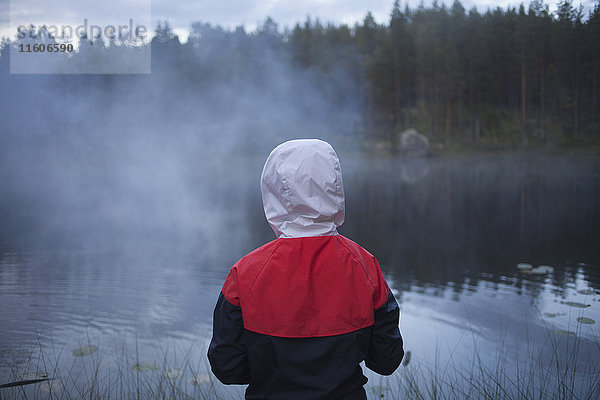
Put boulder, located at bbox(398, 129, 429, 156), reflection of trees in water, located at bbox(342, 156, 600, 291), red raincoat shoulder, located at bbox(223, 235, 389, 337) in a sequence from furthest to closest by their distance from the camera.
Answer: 1. boulder, located at bbox(398, 129, 429, 156)
2. reflection of trees in water, located at bbox(342, 156, 600, 291)
3. red raincoat shoulder, located at bbox(223, 235, 389, 337)

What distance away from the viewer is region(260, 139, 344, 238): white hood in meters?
1.16

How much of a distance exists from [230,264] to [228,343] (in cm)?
386

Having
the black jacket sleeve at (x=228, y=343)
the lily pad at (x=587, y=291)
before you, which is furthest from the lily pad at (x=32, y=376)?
the lily pad at (x=587, y=291)

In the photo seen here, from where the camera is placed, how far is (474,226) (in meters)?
7.08

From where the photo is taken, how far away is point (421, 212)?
8.34 metres

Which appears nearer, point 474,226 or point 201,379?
point 201,379

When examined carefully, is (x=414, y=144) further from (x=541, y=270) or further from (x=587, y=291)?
(x=587, y=291)

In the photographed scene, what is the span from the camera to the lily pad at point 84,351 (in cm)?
278

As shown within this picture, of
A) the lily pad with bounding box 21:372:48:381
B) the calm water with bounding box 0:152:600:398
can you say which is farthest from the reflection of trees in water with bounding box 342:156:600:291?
the lily pad with bounding box 21:372:48:381

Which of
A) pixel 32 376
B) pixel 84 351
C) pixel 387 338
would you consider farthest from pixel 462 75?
pixel 387 338

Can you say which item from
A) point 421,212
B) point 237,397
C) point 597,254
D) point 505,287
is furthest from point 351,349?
point 421,212

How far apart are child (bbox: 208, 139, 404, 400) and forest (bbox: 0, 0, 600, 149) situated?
847 inches

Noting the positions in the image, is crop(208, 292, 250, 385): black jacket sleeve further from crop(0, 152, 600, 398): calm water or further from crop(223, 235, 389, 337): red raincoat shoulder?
crop(0, 152, 600, 398): calm water

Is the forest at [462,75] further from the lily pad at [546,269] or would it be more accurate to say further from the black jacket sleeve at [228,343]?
the black jacket sleeve at [228,343]
